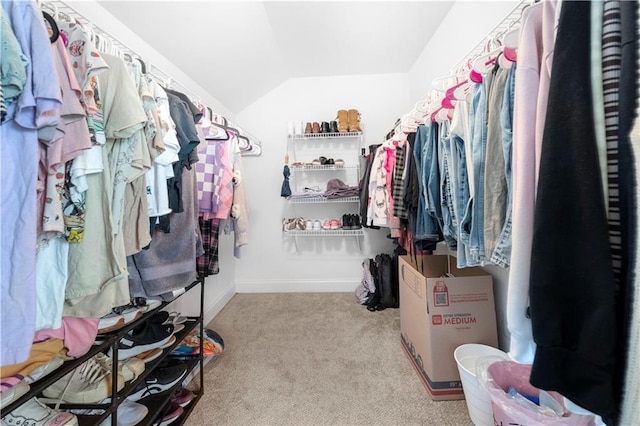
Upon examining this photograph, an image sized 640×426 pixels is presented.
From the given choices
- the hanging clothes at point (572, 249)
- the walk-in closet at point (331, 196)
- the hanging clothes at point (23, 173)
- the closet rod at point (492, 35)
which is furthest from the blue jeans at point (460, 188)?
the hanging clothes at point (23, 173)

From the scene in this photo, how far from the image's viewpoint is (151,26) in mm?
1488

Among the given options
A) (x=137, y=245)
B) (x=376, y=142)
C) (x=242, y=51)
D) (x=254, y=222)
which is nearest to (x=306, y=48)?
(x=242, y=51)

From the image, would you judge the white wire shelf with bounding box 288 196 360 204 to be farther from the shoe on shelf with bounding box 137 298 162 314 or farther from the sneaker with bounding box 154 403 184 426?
the sneaker with bounding box 154 403 184 426

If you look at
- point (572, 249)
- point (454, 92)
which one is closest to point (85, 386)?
point (572, 249)

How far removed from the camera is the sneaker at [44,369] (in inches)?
24.5

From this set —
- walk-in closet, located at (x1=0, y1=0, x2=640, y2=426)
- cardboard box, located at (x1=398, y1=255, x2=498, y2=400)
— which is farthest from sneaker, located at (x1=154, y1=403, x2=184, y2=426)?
cardboard box, located at (x1=398, y1=255, x2=498, y2=400)

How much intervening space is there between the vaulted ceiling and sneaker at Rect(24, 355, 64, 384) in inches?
66.3

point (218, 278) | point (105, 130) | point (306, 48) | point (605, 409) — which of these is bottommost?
point (218, 278)

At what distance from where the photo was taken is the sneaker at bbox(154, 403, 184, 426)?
1.15 metres

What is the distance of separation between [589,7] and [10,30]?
108 centimetres

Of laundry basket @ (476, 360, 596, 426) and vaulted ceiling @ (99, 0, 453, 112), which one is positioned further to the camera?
vaulted ceiling @ (99, 0, 453, 112)

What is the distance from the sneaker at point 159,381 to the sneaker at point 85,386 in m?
0.23

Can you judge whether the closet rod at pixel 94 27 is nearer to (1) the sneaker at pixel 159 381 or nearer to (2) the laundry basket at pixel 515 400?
(1) the sneaker at pixel 159 381

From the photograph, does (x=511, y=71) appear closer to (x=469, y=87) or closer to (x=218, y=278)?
(x=469, y=87)
